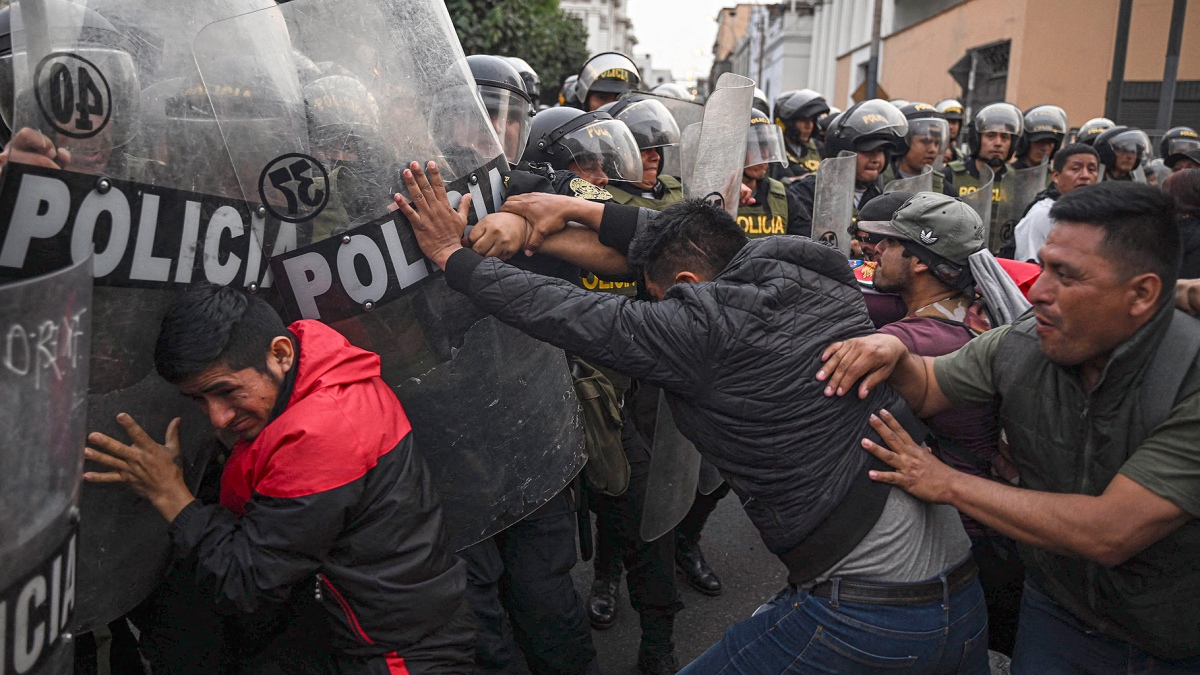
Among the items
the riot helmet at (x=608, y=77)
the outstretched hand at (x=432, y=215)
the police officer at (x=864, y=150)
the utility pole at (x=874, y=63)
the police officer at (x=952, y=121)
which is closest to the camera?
the outstretched hand at (x=432, y=215)

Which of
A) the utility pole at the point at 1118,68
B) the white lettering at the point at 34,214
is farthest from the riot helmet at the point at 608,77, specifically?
the utility pole at the point at 1118,68

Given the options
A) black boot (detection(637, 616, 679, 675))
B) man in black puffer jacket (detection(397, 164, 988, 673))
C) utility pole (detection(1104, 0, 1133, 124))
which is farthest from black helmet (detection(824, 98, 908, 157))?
utility pole (detection(1104, 0, 1133, 124))

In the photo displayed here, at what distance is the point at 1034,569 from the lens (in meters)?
2.12

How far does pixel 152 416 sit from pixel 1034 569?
1954 millimetres

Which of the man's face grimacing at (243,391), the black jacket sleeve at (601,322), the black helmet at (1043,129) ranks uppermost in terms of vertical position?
the black helmet at (1043,129)

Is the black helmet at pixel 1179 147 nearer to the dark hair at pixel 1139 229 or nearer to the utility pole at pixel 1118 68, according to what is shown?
the utility pole at pixel 1118 68

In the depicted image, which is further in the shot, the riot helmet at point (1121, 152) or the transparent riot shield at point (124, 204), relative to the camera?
the riot helmet at point (1121, 152)

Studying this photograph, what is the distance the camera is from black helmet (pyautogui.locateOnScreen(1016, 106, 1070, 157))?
7.97 m

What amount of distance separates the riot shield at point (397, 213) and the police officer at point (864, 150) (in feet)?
12.4

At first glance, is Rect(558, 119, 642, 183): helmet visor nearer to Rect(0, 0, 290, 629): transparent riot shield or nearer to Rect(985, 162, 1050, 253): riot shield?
Rect(0, 0, 290, 629): transparent riot shield

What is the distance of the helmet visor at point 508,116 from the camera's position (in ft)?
9.46

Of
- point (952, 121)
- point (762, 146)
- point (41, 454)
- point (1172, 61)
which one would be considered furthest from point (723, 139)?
point (1172, 61)

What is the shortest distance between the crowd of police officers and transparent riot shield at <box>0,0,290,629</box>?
3.4 inches

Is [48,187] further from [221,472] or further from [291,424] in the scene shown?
[221,472]
